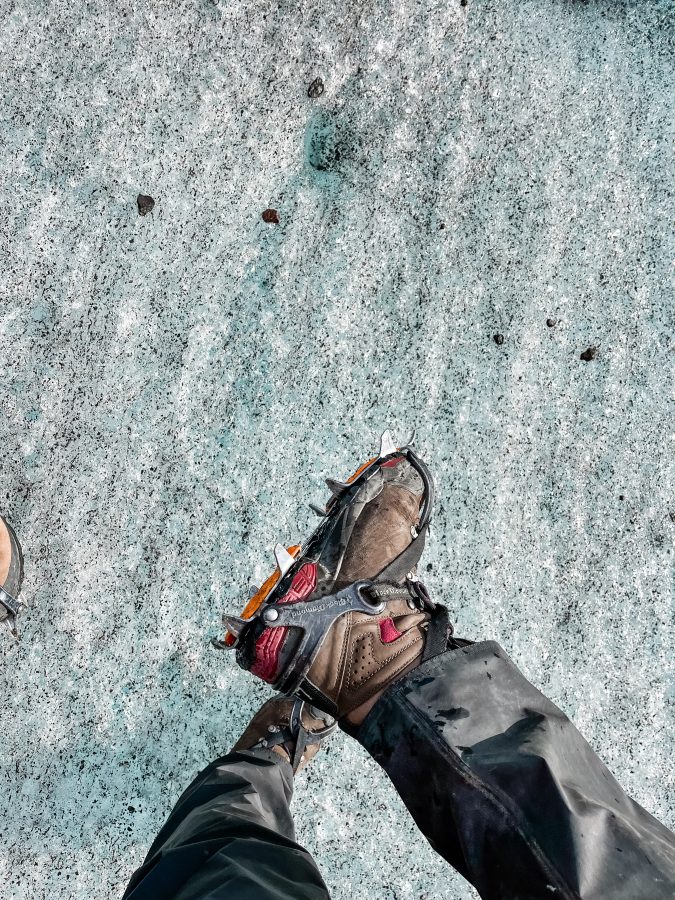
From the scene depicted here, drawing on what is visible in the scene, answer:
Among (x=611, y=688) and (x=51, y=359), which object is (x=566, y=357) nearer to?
(x=611, y=688)

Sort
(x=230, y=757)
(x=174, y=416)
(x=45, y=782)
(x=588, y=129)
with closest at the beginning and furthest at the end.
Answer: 1. (x=230, y=757)
2. (x=45, y=782)
3. (x=174, y=416)
4. (x=588, y=129)

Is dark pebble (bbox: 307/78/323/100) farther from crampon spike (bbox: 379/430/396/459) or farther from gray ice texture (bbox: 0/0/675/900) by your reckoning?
crampon spike (bbox: 379/430/396/459)

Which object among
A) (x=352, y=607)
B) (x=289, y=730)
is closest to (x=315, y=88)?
(x=352, y=607)

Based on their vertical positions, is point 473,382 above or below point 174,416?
above

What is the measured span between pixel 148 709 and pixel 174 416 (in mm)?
767

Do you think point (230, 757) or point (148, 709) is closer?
point (230, 757)

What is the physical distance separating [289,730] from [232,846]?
0.45m

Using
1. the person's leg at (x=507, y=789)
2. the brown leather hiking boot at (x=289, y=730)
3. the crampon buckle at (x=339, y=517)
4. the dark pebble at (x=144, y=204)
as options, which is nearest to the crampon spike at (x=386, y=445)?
the crampon buckle at (x=339, y=517)

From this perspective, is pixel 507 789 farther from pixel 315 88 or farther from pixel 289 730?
pixel 315 88

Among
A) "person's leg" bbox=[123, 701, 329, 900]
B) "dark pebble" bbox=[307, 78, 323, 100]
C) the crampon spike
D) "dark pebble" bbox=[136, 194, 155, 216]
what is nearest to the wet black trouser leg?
"person's leg" bbox=[123, 701, 329, 900]

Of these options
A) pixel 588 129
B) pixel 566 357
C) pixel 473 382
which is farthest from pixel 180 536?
pixel 588 129

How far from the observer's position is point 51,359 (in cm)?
169

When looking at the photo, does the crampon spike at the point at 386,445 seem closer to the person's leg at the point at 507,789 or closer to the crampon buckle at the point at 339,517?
the crampon buckle at the point at 339,517

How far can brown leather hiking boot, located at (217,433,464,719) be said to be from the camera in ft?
4.62
